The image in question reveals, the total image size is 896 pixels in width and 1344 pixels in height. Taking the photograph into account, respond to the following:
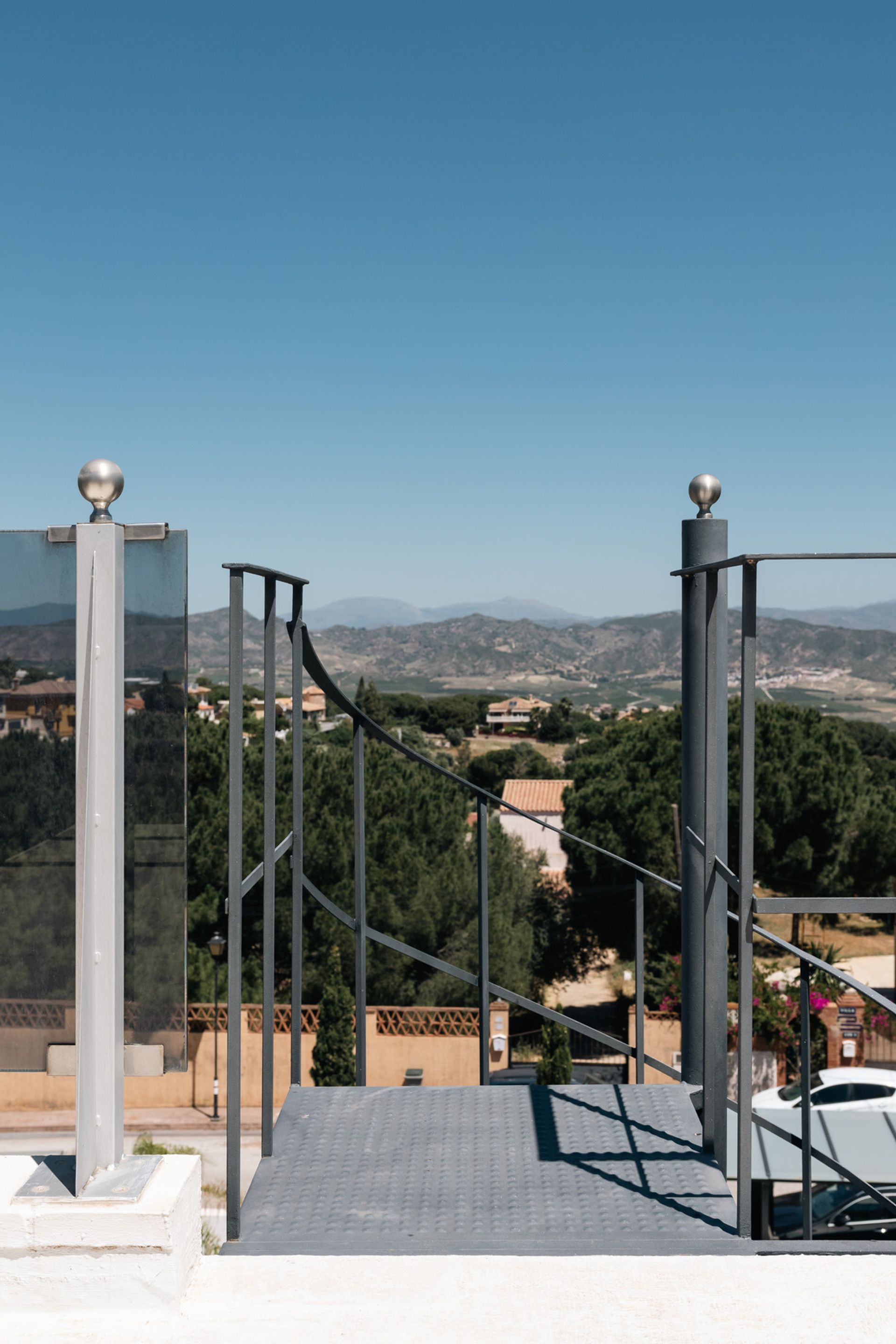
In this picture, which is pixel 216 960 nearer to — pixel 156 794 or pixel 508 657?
pixel 156 794

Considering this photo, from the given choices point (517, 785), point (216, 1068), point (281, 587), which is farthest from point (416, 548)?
point (281, 587)

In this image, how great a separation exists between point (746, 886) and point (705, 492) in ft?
3.47

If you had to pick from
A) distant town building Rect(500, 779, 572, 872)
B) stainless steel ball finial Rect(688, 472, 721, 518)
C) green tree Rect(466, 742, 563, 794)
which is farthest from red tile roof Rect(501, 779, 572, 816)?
stainless steel ball finial Rect(688, 472, 721, 518)

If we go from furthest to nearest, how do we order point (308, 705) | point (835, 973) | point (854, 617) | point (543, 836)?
point (308, 705), point (543, 836), point (854, 617), point (835, 973)

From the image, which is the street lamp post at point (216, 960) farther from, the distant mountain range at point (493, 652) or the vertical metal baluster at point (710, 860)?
the distant mountain range at point (493, 652)

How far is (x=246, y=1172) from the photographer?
979 centimetres

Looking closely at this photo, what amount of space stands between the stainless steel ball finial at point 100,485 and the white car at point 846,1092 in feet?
30.7

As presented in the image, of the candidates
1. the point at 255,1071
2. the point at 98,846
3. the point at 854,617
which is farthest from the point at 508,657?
the point at 98,846

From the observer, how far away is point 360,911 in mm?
2740

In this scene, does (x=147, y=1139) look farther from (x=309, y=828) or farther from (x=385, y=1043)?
(x=309, y=828)

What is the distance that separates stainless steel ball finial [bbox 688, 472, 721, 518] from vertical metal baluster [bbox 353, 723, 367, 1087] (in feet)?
3.41

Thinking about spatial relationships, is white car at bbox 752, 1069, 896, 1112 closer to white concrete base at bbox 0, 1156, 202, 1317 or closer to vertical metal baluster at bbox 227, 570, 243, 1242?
vertical metal baluster at bbox 227, 570, 243, 1242
